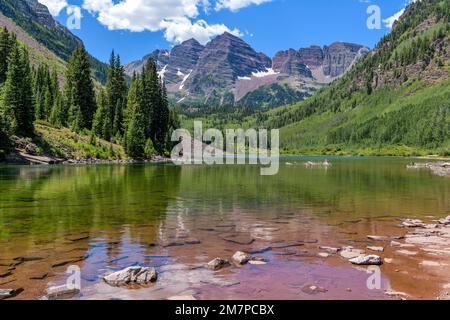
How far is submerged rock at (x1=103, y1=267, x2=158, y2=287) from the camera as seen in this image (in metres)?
13.9

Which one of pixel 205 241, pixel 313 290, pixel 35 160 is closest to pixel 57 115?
pixel 35 160

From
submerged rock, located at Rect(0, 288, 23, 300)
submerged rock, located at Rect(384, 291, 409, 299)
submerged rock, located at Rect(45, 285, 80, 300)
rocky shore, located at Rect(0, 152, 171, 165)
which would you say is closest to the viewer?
submerged rock, located at Rect(0, 288, 23, 300)

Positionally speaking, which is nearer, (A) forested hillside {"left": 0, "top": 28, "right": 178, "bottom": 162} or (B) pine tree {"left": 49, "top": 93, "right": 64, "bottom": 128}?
(A) forested hillside {"left": 0, "top": 28, "right": 178, "bottom": 162}

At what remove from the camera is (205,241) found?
21422mm

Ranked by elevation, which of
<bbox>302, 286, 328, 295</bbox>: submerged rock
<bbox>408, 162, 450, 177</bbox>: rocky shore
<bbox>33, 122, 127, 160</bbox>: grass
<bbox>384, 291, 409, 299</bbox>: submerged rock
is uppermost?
<bbox>33, 122, 127, 160</bbox>: grass

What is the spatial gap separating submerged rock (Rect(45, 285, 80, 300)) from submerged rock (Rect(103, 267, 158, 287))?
1.24 metres

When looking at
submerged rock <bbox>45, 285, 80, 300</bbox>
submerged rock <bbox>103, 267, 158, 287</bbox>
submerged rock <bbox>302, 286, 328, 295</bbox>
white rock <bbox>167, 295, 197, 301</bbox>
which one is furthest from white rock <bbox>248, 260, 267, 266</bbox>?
submerged rock <bbox>45, 285, 80, 300</bbox>

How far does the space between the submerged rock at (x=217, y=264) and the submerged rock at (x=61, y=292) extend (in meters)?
5.33

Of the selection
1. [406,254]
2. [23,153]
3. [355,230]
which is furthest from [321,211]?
[23,153]

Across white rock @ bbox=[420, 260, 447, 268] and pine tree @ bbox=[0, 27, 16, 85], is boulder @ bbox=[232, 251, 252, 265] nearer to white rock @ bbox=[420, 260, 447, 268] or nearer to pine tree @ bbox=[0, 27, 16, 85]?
white rock @ bbox=[420, 260, 447, 268]

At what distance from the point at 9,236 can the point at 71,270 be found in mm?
8116

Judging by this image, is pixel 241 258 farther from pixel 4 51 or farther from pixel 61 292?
pixel 4 51

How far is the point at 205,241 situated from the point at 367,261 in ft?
27.9

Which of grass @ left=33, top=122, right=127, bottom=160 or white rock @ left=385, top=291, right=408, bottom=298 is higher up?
grass @ left=33, top=122, right=127, bottom=160
